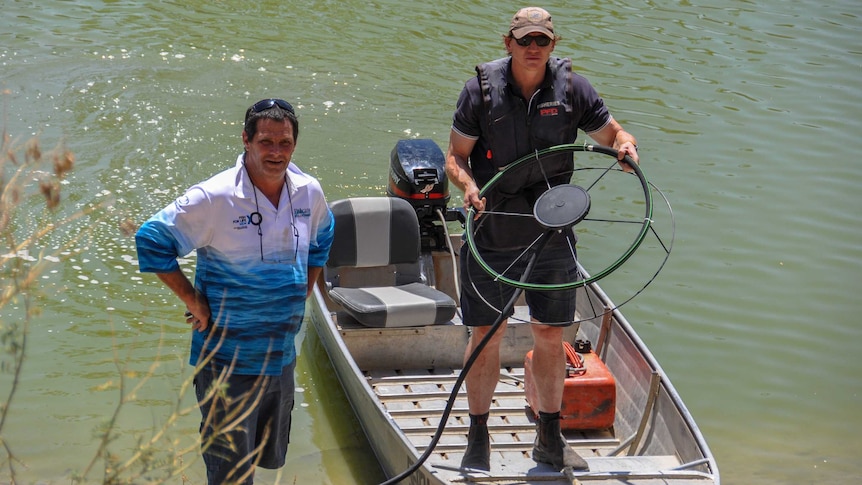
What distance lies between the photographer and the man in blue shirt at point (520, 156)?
4.57 metres

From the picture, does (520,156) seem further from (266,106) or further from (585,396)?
(585,396)

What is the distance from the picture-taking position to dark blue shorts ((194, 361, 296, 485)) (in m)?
3.80


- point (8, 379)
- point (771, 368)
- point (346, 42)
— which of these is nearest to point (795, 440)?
point (771, 368)

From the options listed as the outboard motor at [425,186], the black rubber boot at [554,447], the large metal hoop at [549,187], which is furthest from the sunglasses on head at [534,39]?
the outboard motor at [425,186]

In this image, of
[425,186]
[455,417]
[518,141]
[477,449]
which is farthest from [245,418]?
[425,186]

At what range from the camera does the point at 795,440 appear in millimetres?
6930

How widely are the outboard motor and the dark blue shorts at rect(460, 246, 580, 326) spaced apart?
244 cm

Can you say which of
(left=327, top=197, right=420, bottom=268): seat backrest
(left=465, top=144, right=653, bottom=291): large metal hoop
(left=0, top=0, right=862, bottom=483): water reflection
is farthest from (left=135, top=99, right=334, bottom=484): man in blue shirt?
(left=327, top=197, right=420, bottom=268): seat backrest

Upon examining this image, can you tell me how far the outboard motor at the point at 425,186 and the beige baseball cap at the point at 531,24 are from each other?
2.76m

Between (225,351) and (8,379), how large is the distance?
3790 mm

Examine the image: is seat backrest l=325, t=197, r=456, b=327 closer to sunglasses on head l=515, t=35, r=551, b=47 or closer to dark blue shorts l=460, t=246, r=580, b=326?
dark blue shorts l=460, t=246, r=580, b=326

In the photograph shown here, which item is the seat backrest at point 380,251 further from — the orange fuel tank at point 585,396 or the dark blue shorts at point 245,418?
the dark blue shorts at point 245,418

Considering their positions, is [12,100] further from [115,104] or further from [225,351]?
[225,351]

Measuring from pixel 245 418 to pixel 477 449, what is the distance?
4.98 feet
